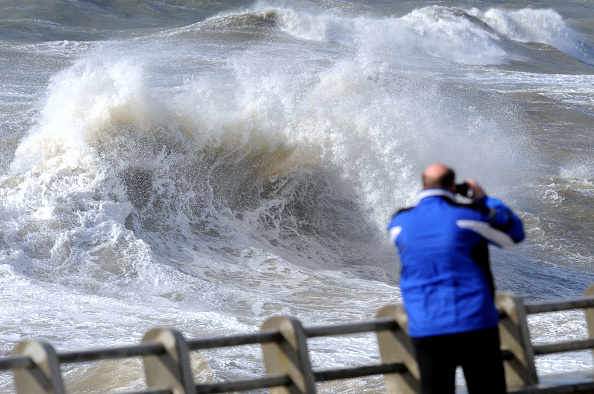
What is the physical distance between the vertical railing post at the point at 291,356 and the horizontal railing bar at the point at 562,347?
113 cm

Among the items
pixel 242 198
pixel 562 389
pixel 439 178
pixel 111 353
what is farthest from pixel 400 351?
pixel 242 198

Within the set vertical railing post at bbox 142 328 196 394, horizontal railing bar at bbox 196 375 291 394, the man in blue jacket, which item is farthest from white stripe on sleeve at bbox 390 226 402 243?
vertical railing post at bbox 142 328 196 394

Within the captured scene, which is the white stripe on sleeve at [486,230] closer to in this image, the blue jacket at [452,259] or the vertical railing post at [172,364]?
the blue jacket at [452,259]

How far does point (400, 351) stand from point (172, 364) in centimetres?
104

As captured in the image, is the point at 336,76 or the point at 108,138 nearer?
the point at 108,138

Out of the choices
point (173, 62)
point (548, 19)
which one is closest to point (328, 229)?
point (173, 62)

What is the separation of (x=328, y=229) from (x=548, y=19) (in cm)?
3171

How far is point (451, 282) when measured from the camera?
2971mm

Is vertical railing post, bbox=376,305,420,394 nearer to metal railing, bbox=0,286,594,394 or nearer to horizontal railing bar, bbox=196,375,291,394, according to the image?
metal railing, bbox=0,286,594,394

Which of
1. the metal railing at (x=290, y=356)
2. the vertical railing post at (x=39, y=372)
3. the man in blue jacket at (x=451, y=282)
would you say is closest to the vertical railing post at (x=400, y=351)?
the metal railing at (x=290, y=356)

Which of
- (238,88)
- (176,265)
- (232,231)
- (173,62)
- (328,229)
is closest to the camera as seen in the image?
(176,265)

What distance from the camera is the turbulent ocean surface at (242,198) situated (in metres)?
7.65

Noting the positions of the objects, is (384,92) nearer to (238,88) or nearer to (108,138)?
(238,88)

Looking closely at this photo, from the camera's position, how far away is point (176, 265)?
9.86 meters
